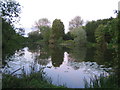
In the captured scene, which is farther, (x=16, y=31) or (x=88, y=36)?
(x=88, y=36)

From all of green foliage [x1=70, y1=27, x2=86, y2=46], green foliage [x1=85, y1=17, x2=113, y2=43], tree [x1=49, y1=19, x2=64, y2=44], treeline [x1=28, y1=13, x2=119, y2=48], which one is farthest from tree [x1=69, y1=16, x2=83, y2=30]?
green foliage [x1=70, y1=27, x2=86, y2=46]

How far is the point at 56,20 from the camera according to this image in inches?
1671

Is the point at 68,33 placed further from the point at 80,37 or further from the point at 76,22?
the point at 80,37

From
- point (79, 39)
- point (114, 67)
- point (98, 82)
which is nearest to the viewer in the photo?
point (114, 67)

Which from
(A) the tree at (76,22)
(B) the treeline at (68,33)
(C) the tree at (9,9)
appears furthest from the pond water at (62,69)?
(A) the tree at (76,22)

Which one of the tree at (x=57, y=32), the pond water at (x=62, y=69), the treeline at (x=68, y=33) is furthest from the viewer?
the tree at (x=57, y=32)

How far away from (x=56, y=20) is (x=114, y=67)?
126 feet

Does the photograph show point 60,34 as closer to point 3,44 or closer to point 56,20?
point 56,20

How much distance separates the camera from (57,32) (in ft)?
136

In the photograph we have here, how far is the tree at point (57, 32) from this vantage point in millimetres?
40938

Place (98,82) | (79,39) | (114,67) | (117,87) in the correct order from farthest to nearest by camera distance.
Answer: (79,39) → (98,82) → (114,67) → (117,87)

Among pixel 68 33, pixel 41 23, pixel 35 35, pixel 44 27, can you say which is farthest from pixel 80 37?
pixel 35 35

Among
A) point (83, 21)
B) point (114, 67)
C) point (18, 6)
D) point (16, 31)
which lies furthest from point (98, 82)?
point (83, 21)

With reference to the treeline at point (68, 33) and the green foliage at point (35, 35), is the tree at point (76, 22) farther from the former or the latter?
the green foliage at point (35, 35)
